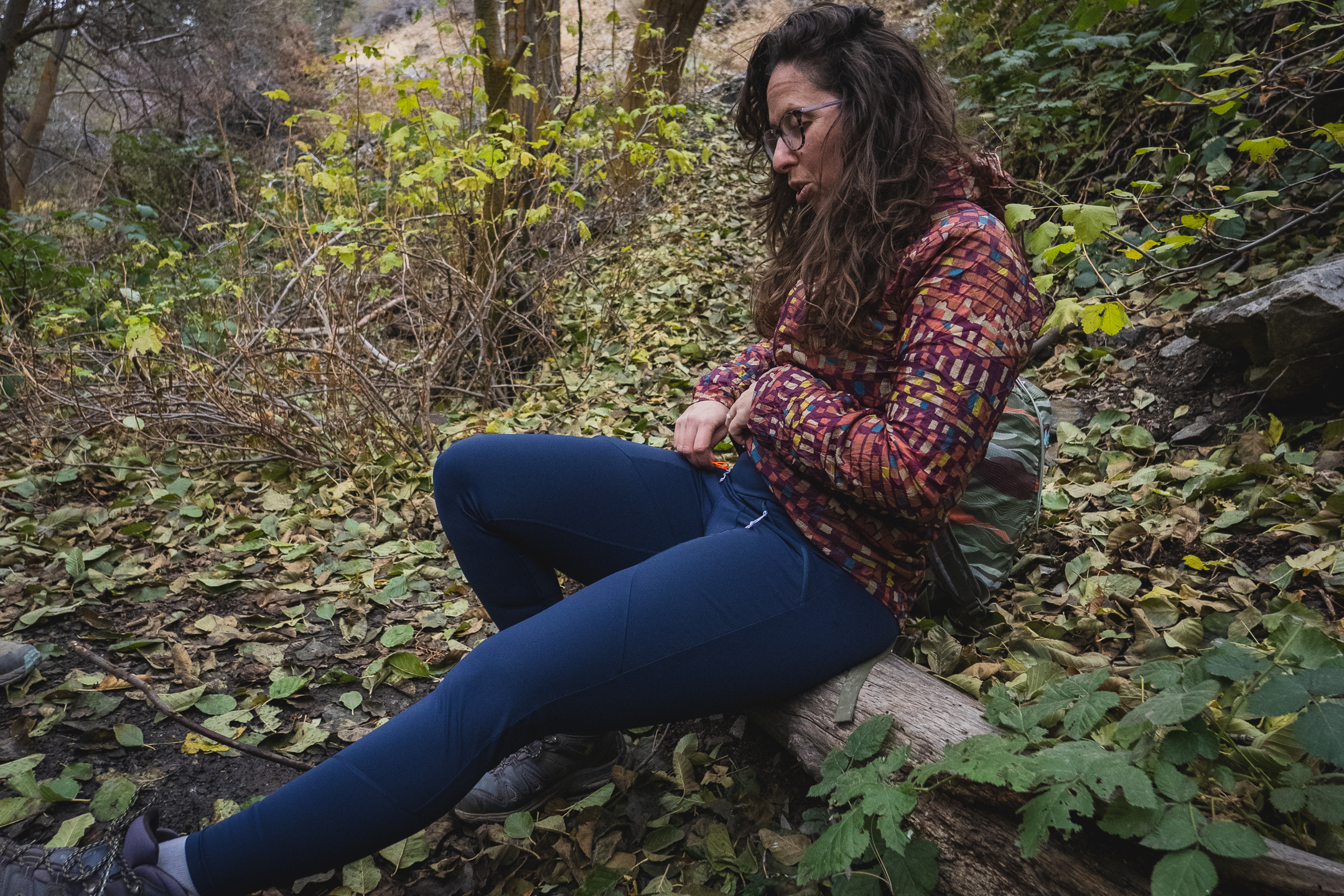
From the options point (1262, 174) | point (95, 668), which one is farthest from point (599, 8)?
point (95, 668)

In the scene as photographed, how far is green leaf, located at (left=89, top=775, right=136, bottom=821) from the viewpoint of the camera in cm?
162

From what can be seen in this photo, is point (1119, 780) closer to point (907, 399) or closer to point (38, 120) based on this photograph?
point (907, 399)

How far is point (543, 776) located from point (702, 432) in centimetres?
80

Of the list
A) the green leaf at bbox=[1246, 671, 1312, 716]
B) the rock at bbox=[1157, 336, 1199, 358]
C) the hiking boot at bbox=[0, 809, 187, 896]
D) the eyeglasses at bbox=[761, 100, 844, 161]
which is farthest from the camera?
the rock at bbox=[1157, 336, 1199, 358]

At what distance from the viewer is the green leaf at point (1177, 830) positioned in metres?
0.87

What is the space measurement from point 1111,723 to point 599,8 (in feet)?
42.4

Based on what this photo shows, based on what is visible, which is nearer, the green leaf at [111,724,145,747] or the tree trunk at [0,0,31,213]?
the green leaf at [111,724,145,747]

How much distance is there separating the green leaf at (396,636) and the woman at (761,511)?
2.40ft

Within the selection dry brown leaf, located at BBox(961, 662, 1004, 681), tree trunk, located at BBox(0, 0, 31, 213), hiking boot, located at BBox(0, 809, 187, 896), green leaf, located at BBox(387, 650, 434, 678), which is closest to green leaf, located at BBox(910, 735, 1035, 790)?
dry brown leaf, located at BBox(961, 662, 1004, 681)

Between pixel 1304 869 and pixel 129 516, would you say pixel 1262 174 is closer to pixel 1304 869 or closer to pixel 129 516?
pixel 1304 869

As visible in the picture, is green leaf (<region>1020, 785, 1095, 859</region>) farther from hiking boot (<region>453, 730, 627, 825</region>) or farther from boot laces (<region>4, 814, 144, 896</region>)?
boot laces (<region>4, 814, 144, 896</region>)

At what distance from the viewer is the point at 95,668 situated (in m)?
2.07

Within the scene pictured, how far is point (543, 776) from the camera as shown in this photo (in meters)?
1.61

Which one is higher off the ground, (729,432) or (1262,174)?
(1262,174)
